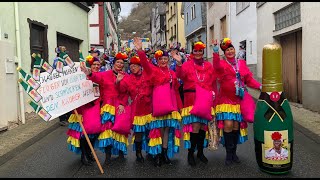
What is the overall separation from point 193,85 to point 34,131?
4.63 m

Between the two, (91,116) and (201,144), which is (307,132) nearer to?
(201,144)

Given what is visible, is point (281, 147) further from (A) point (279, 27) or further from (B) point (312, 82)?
(A) point (279, 27)

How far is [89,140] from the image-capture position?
5.30m

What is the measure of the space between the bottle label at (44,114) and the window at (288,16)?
8399 millimetres

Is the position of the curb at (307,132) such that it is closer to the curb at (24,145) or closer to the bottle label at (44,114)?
the bottle label at (44,114)

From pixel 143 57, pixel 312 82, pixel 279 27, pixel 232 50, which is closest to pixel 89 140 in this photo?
pixel 143 57

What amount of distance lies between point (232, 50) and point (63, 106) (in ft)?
8.31

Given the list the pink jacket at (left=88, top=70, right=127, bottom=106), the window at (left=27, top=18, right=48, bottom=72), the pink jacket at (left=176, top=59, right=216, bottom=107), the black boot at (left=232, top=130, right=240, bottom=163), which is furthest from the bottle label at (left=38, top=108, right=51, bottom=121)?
the window at (left=27, top=18, right=48, bottom=72)

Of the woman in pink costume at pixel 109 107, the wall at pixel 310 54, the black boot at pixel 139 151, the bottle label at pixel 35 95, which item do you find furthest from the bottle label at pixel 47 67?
the wall at pixel 310 54

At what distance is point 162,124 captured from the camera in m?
5.28

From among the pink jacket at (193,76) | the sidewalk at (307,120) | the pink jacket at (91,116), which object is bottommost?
the sidewalk at (307,120)

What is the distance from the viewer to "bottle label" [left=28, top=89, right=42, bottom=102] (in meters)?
4.60

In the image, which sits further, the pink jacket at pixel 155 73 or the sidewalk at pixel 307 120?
the sidewalk at pixel 307 120

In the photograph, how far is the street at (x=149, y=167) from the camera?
16.2 ft
